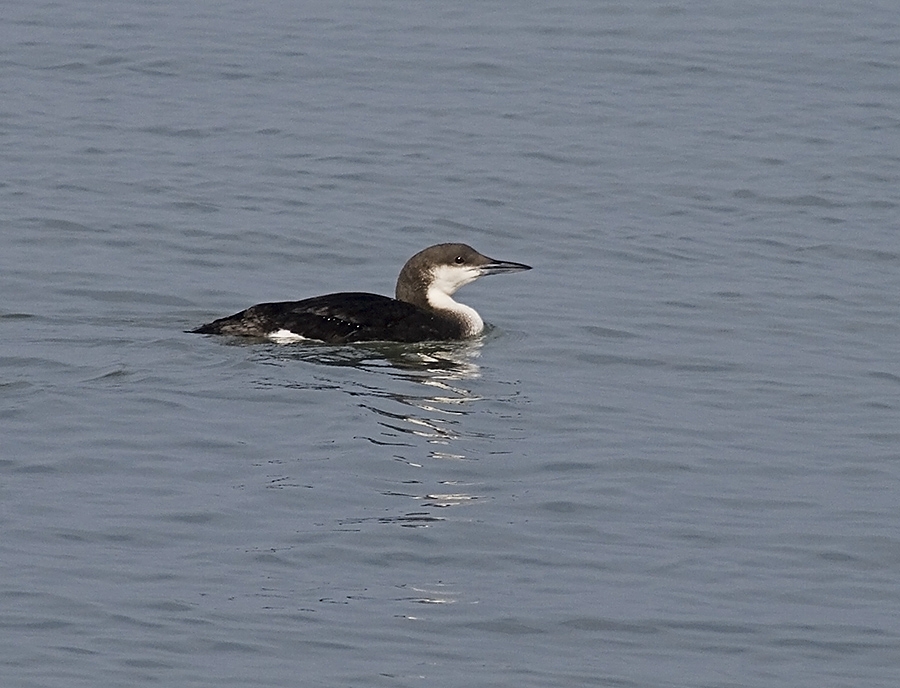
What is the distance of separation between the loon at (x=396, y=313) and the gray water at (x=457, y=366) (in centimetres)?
12

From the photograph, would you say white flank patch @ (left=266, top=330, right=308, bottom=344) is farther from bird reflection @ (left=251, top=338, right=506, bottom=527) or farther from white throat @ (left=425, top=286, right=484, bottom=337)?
white throat @ (left=425, top=286, right=484, bottom=337)

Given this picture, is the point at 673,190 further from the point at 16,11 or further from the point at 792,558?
the point at 16,11

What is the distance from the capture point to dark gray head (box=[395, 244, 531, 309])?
12.5 meters

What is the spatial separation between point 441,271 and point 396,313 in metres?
0.72

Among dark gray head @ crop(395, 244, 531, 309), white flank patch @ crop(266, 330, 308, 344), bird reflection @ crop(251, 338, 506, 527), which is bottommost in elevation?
bird reflection @ crop(251, 338, 506, 527)

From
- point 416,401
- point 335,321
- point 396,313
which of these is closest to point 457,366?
point 396,313

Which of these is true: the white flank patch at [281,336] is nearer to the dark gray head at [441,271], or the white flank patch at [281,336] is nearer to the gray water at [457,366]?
the gray water at [457,366]

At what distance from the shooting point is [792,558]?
8148mm

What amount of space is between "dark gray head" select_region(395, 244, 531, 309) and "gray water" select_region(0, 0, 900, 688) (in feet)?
1.36

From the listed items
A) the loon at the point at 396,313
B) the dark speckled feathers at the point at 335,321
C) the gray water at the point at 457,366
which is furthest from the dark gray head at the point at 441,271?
the dark speckled feathers at the point at 335,321

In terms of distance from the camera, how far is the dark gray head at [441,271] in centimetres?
1252

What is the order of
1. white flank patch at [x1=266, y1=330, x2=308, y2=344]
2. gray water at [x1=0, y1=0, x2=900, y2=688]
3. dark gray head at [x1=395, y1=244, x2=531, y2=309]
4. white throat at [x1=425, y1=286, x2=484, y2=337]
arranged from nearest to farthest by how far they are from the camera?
gray water at [x1=0, y1=0, x2=900, y2=688] → white flank patch at [x1=266, y1=330, x2=308, y2=344] → white throat at [x1=425, y1=286, x2=484, y2=337] → dark gray head at [x1=395, y1=244, x2=531, y2=309]

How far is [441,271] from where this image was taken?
1253cm

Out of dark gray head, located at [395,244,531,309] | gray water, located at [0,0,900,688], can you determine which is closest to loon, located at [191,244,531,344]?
dark gray head, located at [395,244,531,309]
